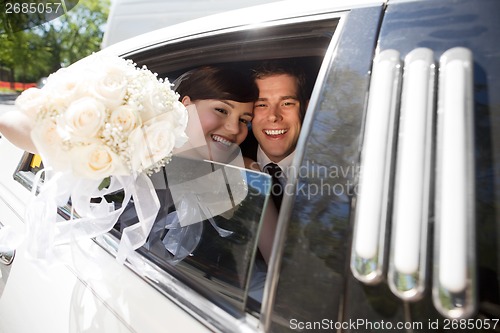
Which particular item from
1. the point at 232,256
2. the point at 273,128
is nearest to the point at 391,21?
the point at 232,256

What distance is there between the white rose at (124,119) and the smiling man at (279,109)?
965mm

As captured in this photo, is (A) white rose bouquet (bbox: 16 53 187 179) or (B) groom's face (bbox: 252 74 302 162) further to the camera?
(B) groom's face (bbox: 252 74 302 162)

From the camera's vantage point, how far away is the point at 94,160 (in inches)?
45.3

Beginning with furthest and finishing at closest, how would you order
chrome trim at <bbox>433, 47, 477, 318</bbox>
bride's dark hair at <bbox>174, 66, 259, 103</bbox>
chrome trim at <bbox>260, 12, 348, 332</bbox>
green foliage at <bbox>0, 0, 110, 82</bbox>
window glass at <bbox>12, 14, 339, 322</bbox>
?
green foliage at <bbox>0, 0, 110, 82</bbox> → bride's dark hair at <bbox>174, 66, 259, 103</bbox> → window glass at <bbox>12, 14, 339, 322</bbox> → chrome trim at <bbox>260, 12, 348, 332</bbox> → chrome trim at <bbox>433, 47, 477, 318</bbox>

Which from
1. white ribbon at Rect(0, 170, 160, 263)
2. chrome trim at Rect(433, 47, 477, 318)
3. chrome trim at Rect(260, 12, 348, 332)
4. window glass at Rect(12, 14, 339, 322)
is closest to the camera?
chrome trim at Rect(433, 47, 477, 318)

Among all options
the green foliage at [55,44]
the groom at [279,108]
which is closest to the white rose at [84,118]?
the groom at [279,108]

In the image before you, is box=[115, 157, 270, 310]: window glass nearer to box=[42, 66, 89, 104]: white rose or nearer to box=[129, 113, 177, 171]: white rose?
box=[129, 113, 177, 171]: white rose

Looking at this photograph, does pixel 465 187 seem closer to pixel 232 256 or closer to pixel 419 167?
pixel 419 167

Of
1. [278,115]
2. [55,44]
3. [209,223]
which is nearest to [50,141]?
[209,223]

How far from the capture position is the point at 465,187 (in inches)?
28.4

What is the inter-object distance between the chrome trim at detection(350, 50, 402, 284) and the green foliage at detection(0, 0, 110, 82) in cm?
2597

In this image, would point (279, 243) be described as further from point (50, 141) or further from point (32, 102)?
point (32, 102)

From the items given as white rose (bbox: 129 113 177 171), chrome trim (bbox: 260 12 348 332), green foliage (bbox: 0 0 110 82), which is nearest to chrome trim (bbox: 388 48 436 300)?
chrome trim (bbox: 260 12 348 332)

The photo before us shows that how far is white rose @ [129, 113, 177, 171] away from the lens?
1.16 metres
